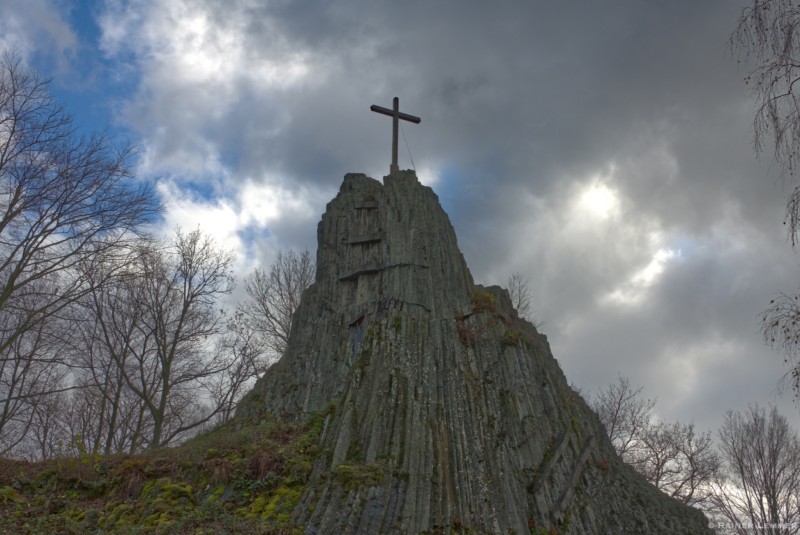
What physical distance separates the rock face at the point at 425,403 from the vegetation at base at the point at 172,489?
2.29ft

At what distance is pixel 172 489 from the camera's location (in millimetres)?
13062

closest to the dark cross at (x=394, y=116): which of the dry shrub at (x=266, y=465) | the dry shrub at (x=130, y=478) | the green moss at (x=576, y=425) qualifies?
the green moss at (x=576, y=425)

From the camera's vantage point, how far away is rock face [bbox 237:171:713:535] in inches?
513

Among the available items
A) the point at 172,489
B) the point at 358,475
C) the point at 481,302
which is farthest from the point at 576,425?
the point at 172,489

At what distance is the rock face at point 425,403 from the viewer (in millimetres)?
13039

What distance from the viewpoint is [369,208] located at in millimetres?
20953

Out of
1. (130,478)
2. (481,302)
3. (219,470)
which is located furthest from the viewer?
(481,302)

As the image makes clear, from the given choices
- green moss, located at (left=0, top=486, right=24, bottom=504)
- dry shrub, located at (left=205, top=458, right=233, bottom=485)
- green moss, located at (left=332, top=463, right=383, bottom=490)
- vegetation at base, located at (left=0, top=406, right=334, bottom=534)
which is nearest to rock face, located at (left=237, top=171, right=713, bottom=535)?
green moss, located at (left=332, top=463, right=383, bottom=490)

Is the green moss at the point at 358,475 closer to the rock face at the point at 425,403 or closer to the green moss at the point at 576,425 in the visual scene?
the rock face at the point at 425,403

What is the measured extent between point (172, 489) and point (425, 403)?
633 cm

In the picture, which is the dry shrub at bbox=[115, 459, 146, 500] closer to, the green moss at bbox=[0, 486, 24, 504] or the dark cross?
the green moss at bbox=[0, 486, 24, 504]

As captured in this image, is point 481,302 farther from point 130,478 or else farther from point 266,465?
point 130,478

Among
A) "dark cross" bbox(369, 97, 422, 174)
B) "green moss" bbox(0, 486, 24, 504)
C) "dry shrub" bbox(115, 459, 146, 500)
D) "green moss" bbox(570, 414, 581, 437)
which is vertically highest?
"dark cross" bbox(369, 97, 422, 174)

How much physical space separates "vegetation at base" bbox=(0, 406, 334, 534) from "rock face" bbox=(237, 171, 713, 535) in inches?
27.5
